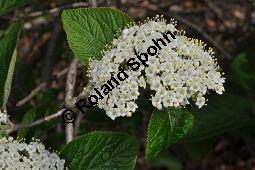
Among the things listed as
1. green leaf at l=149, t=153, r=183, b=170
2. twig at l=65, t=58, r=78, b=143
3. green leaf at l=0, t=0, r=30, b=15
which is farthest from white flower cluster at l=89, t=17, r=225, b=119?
green leaf at l=149, t=153, r=183, b=170

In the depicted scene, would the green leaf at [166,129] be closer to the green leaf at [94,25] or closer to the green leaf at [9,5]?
the green leaf at [94,25]

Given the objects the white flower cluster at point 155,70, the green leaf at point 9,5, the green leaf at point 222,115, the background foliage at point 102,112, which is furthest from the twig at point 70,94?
the green leaf at point 222,115

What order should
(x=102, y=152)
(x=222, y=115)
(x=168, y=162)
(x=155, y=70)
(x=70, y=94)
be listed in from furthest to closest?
(x=168, y=162), (x=222, y=115), (x=70, y=94), (x=102, y=152), (x=155, y=70)

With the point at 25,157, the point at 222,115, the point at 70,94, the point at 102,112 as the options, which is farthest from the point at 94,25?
the point at 222,115

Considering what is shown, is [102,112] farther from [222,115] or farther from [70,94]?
[70,94]

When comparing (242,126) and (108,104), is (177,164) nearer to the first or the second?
(242,126)

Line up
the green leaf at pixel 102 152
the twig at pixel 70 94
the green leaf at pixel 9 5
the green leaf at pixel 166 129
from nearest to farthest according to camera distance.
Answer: the green leaf at pixel 166 129 < the green leaf at pixel 102 152 < the twig at pixel 70 94 < the green leaf at pixel 9 5
